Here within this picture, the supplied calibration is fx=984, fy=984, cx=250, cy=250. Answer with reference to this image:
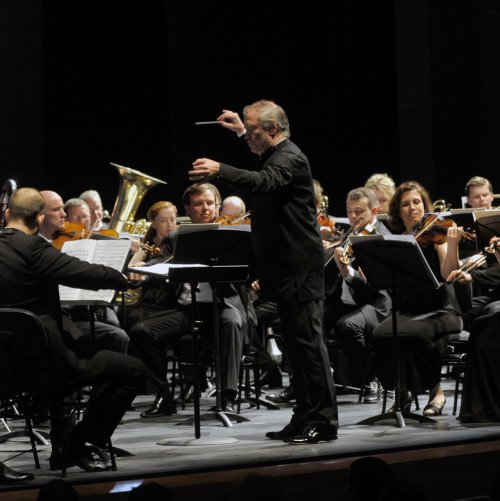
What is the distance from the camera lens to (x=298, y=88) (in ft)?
35.5

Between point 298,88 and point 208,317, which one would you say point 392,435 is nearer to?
point 208,317

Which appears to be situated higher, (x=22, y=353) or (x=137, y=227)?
(x=137, y=227)

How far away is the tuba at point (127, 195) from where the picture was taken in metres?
8.56

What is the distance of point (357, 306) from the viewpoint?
23.4 feet

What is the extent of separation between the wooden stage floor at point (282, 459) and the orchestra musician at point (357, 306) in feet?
3.71

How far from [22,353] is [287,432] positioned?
151cm

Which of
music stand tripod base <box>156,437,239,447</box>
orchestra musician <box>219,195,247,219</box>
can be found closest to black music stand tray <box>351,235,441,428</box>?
music stand tripod base <box>156,437,239,447</box>

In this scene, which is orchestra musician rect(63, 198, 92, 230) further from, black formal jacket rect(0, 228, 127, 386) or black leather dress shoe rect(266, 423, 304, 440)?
black formal jacket rect(0, 228, 127, 386)

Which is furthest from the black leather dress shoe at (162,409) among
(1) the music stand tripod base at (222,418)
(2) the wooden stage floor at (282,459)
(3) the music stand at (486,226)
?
(3) the music stand at (486,226)

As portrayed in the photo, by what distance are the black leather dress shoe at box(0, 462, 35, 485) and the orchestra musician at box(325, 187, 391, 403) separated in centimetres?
297

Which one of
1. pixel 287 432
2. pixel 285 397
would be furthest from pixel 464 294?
pixel 287 432

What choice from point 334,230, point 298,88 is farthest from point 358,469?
point 298,88

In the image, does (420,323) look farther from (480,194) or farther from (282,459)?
(480,194)

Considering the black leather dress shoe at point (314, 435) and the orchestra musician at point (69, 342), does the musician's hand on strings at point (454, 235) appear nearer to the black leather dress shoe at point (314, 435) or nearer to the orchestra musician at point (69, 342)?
the black leather dress shoe at point (314, 435)
